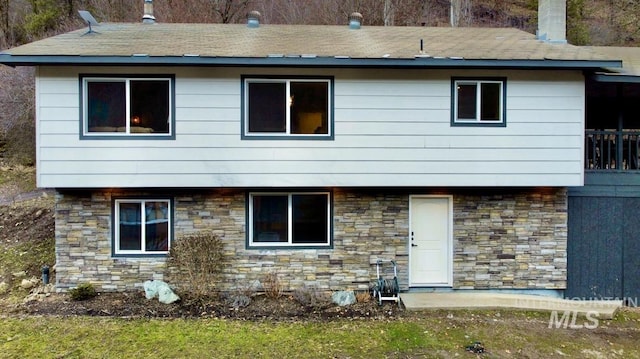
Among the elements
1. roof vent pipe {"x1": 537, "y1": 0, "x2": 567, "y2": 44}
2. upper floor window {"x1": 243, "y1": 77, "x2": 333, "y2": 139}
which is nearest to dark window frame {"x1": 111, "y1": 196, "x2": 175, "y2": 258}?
upper floor window {"x1": 243, "y1": 77, "x2": 333, "y2": 139}

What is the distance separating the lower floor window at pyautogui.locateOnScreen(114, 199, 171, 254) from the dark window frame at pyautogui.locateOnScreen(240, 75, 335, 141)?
2.17 m

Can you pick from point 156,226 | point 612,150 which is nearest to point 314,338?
point 156,226

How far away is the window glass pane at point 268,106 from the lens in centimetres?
770

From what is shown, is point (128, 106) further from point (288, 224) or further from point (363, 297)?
point (363, 297)

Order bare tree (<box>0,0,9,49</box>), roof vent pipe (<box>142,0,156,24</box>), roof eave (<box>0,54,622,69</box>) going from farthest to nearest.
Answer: bare tree (<box>0,0,9,49</box>) < roof vent pipe (<box>142,0,156,24</box>) < roof eave (<box>0,54,622,69</box>)

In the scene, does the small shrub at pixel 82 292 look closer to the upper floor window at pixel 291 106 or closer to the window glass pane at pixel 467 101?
the upper floor window at pixel 291 106

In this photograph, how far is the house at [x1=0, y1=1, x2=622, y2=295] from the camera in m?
7.38

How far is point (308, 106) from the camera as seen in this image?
25.5ft

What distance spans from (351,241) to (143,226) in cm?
404

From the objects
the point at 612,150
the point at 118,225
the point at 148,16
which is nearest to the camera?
the point at 118,225

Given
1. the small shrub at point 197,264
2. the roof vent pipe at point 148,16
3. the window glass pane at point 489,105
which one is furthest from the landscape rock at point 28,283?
the window glass pane at point 489,105

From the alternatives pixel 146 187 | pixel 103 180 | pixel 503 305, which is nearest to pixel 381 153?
pixel 503 305

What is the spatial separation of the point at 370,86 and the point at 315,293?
4.03 m

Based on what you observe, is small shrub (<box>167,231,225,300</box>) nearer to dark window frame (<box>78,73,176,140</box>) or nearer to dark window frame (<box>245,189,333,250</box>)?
dark window frame (<box>245,189,333,250</box>)
